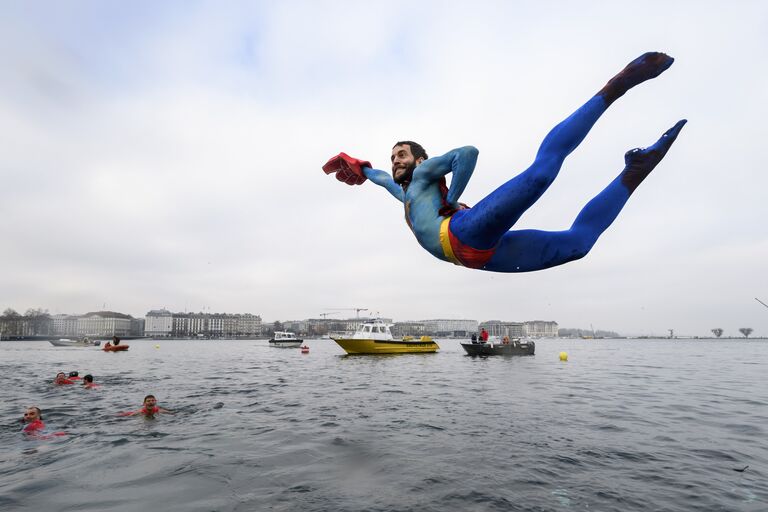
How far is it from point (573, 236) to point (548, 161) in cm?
71

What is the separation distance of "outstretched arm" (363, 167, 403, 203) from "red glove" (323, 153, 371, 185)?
0.06 meters

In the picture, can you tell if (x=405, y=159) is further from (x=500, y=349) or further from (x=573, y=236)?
(x=500, y=349)

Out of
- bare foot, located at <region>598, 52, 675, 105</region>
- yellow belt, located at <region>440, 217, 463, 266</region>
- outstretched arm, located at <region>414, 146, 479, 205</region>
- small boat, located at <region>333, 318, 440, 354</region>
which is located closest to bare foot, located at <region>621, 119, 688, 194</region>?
bare foot, located at <region>598, 52, 675, 105</region>

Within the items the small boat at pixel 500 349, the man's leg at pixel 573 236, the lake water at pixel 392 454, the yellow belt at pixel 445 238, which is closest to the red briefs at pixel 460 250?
the yellow belt at pixel 445 238

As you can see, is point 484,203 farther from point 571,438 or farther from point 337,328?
point 337,328

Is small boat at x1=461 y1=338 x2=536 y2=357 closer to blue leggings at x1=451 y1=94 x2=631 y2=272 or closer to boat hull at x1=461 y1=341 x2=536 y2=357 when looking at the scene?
boat hull at x1=461 y1=341 x2=536 y2=357

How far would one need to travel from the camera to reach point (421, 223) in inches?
130

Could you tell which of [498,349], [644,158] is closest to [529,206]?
[644,158]

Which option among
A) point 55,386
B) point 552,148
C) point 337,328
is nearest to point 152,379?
point 55,386

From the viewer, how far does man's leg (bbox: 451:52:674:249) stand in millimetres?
2736

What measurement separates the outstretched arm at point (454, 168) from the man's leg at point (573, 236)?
53cm

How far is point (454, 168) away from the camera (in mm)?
3170

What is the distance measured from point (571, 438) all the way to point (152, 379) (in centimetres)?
2019

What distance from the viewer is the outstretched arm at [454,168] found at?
310 centimetres
